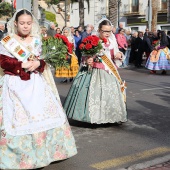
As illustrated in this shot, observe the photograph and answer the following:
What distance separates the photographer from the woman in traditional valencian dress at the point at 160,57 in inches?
587

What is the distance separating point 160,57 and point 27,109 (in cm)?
1140

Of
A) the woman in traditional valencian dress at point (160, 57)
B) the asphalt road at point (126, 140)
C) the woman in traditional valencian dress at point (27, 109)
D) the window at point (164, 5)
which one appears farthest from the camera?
the window at point (164, 5)

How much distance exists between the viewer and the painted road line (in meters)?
4.68

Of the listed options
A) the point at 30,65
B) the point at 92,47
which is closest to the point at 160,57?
the point at 92,47

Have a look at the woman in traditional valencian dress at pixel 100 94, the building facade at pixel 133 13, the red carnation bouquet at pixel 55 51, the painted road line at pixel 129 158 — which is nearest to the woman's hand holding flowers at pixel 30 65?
the red carnation bouquet at pixel 55 51

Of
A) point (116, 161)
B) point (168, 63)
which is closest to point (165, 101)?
point (116, 161)

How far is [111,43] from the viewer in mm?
6602

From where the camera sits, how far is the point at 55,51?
460 centimetres

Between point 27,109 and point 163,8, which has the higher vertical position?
point 163,8

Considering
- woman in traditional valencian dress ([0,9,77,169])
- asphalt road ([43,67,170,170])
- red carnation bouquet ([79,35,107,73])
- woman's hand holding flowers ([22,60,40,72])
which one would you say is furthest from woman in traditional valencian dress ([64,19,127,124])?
woman's hand holding flowers ([22,60,40,72])

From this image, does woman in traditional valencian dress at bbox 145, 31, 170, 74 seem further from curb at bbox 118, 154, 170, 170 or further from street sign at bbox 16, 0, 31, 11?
curb at bbox 118, 154, 170, 170

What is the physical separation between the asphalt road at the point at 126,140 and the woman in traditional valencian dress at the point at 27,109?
14.6 inches

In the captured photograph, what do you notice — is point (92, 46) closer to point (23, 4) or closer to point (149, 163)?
point (23, 4)

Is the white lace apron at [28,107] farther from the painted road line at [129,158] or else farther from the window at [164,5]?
the window at [164,5]
